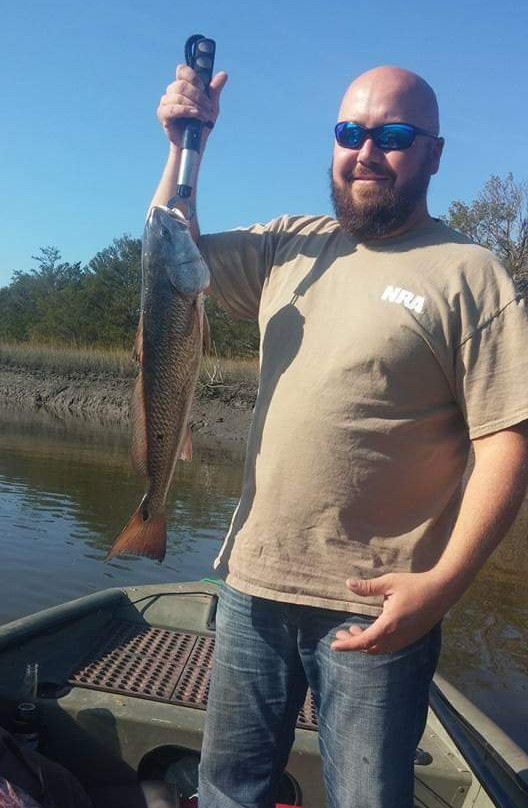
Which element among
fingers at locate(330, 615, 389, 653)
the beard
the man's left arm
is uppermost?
the beard

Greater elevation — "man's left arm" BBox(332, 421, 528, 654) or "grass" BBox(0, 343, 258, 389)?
"man's left arm" BBox(332, 421, 528, 654)

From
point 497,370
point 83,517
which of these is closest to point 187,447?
point 497,370

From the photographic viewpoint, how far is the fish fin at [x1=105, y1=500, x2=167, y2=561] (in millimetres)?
3002

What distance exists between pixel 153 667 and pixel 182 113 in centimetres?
312

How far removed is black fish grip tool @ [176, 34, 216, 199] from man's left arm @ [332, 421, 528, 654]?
1.46 metres

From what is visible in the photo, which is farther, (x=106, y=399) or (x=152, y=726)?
(x=106, y=399)

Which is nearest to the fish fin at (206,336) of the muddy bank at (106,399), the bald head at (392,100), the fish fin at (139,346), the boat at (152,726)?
the fish fin at (139,346)

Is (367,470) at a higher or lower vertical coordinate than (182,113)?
lower

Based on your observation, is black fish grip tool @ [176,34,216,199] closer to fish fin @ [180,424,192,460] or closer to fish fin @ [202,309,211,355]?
fish fin @ [202,309,211,355]

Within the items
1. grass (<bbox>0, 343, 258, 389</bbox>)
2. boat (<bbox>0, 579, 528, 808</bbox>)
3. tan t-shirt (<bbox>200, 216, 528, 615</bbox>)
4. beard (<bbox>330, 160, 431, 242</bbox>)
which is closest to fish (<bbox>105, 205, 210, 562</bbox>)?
tan t-shirt (<bbox>200, 216, 528, 615</bbox>)

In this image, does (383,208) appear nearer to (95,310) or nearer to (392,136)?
(392,136)

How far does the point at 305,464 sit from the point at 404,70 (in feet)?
4.68

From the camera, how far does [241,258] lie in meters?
3.04

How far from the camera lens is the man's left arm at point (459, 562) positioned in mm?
2246
